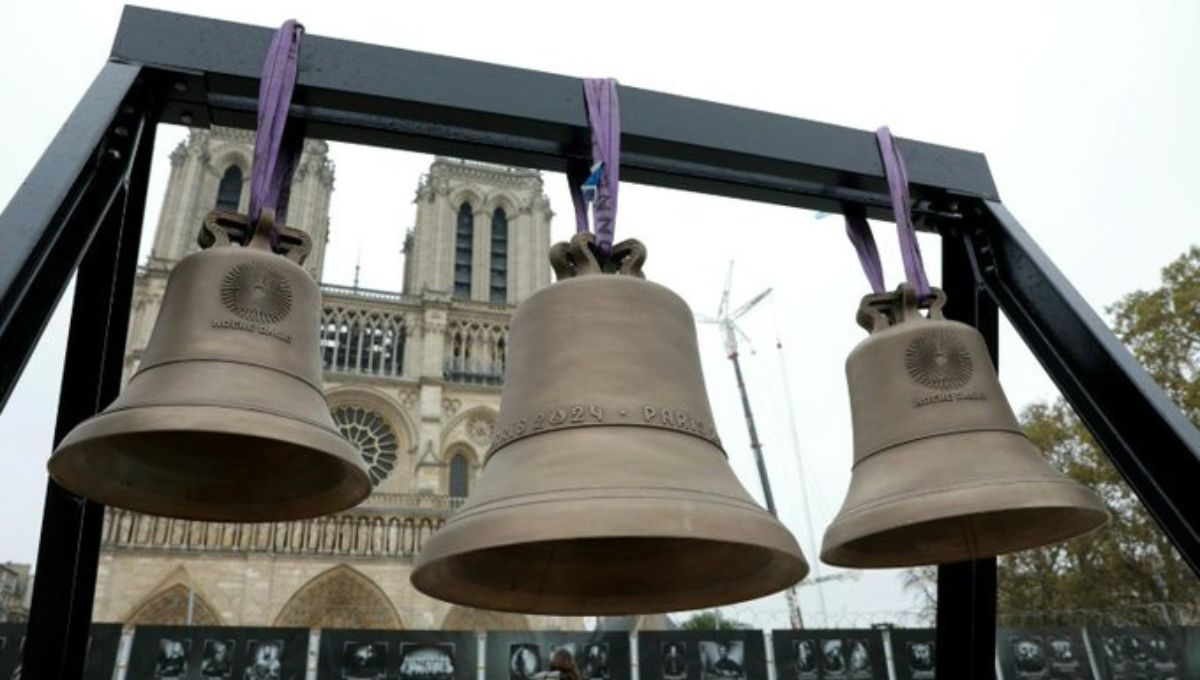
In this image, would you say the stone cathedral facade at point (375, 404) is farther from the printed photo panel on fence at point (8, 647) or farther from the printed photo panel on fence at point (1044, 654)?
the printed photo panel on fence at point (8, 647)

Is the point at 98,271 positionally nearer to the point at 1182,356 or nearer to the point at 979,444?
the point at 979,444

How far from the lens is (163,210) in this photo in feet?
91.4

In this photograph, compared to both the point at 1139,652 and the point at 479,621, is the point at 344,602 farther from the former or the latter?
the point at 1139,652

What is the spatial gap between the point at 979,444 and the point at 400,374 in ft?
90.6

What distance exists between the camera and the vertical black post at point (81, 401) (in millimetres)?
1850

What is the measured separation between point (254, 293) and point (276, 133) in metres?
0.36

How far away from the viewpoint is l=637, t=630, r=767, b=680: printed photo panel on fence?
10038 mm

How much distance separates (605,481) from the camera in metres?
1.38

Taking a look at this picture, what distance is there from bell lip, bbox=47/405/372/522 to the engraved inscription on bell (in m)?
0.26

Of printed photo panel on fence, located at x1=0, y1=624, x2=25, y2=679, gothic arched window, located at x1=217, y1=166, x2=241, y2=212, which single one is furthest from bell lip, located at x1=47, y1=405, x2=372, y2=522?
gothic arched window, located at x1=217, y1=166, x2=241, y2=212

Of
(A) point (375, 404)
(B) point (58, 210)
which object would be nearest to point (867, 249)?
(B) point (58, 210)

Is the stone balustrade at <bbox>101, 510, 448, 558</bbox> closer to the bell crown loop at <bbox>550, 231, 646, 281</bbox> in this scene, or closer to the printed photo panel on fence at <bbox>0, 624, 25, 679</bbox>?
the printed photo panel on fence at <bbox>0, 624, 25, 679</bbox>

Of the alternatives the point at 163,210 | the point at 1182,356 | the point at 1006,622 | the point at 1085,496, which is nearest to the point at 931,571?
the point at 1006,622

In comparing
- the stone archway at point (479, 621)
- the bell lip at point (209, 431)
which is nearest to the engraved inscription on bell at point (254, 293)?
the bell lip at point (209, 431)
